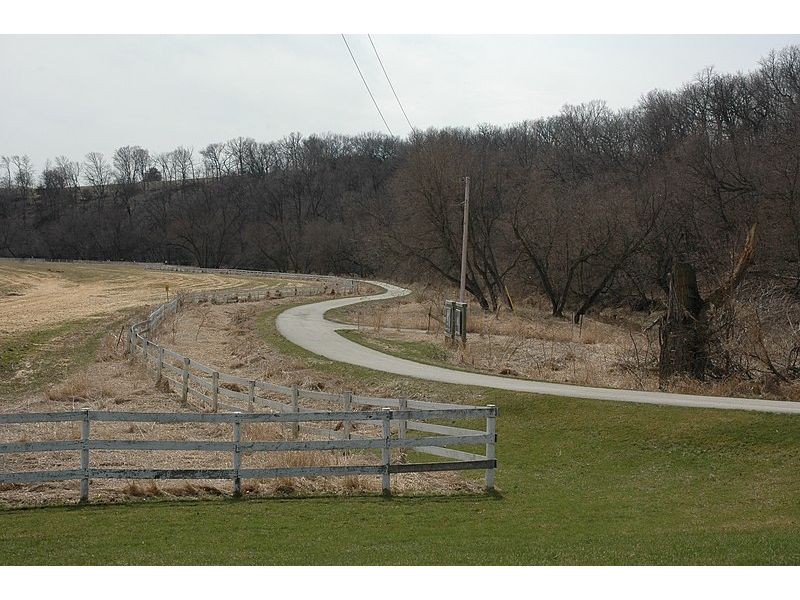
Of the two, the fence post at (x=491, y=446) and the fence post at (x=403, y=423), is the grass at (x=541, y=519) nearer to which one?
the fence post at (x=491, y=446)

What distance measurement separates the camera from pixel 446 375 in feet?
80.2

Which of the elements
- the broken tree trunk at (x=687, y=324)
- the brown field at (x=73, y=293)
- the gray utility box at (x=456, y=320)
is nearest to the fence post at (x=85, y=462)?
the broken tree trunk at (x=687, y=324)

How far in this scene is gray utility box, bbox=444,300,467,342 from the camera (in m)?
32.2

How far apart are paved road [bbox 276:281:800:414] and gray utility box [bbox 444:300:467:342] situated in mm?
3588

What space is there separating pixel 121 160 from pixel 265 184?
53914 mm

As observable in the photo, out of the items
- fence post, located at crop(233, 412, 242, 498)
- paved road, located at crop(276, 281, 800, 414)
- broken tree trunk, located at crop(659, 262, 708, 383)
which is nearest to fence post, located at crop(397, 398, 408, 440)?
fence post, located at crop(233, 412, 242, 498)

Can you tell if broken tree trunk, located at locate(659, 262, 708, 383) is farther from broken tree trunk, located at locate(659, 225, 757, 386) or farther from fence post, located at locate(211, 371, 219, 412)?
fence post, located at locate(211, 371, 219, 412)

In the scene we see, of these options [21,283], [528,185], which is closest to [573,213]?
[528,185]

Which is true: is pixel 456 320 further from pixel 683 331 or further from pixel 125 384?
pixel 125 384

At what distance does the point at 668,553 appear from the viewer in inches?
346

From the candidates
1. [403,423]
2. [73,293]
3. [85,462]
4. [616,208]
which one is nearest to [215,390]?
[403,423]

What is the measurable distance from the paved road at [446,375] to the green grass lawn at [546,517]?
1534 millimetres

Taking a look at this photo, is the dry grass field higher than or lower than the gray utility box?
lower

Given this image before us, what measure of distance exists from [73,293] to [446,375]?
50.1 metres
